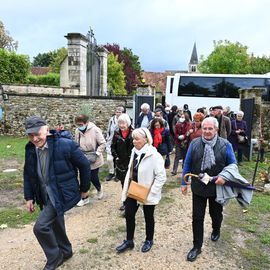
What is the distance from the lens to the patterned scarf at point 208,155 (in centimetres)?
400

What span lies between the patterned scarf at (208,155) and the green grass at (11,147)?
25.7 feet

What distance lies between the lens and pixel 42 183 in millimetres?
3732

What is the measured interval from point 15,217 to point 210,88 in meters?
14.6

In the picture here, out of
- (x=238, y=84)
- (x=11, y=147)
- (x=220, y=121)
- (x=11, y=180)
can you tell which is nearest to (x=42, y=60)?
(x=238, y=84)

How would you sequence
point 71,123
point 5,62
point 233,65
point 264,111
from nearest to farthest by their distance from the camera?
1. point 264,111
2. point 71,123
3. point 5,62
4. point 233,65

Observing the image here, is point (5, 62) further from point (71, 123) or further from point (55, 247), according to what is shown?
point (55, 247)

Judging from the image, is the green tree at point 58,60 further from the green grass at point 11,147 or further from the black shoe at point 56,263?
the black shoe at point 56,263

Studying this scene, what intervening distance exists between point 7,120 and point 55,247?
12876mm

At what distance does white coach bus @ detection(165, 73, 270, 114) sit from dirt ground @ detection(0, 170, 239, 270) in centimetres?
1280

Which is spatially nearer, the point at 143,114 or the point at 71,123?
the point at 143,114

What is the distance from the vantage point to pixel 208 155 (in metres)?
4.01

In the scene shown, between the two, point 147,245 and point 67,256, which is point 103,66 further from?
point 67,256

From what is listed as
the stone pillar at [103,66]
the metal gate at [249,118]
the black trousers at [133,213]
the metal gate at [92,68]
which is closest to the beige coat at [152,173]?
the black trousers at [133,213]

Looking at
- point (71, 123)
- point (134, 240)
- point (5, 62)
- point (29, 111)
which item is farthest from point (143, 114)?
point (5, 62)
